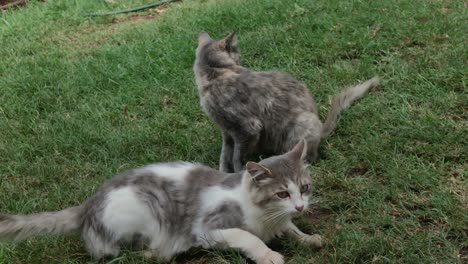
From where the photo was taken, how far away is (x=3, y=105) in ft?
19.4

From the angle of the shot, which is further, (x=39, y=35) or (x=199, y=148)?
(x=39, y=35)

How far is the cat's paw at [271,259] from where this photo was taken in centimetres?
316

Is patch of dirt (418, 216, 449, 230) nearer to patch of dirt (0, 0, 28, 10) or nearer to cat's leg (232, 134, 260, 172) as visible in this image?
cat's leg (232, 134, 260, 172)

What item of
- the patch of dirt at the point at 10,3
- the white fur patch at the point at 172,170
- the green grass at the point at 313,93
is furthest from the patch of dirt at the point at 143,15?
the white fur patch at the point at 172,170

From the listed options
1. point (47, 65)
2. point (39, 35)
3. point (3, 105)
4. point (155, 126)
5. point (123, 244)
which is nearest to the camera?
point (123, 244)

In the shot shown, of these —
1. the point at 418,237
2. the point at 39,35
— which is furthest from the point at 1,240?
the point at 39,35

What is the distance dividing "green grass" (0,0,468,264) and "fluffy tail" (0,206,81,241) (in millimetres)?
199

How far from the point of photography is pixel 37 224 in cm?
339

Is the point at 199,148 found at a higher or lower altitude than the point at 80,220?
lower

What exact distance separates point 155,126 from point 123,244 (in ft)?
6.41

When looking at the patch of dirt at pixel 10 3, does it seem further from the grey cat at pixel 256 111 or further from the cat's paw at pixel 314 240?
the cat's paw at pixel 314 240

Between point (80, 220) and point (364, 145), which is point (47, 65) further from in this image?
point (364, 145)

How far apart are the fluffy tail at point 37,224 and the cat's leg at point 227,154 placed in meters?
1.41

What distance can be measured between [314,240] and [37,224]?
1712 millimetres
